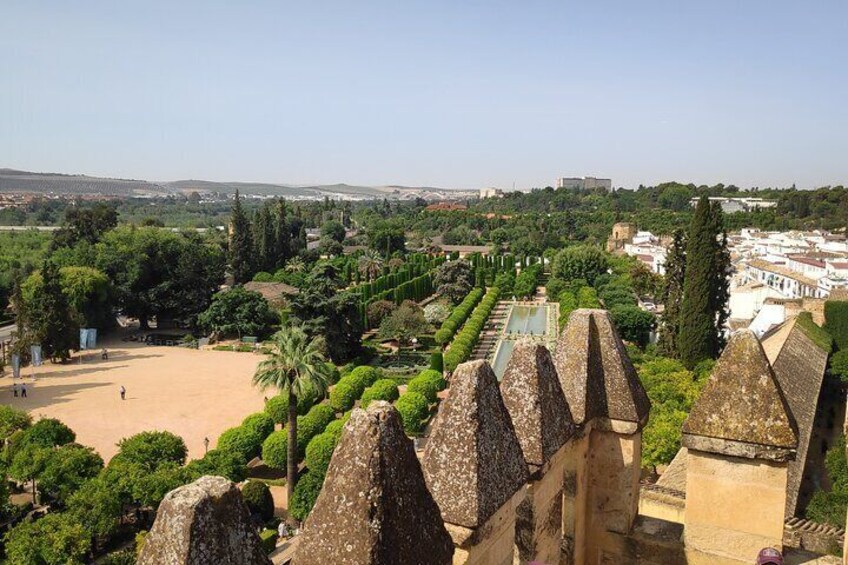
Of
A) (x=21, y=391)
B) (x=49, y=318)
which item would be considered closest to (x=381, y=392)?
(x=21, y=391)

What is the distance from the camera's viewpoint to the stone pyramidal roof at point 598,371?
21.6ft

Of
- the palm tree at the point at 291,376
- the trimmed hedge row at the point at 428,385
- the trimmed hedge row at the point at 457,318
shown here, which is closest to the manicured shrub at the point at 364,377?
the trimmed hedge row at the point at 428,385

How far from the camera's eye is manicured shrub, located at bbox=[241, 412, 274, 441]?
25141 mm

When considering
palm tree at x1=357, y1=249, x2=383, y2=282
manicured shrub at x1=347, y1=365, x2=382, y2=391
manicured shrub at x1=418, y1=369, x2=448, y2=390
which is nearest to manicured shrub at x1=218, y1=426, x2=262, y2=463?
manicured shrub at x1=347, y1=365, x2=382, y2=391

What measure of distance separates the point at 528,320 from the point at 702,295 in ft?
85.6

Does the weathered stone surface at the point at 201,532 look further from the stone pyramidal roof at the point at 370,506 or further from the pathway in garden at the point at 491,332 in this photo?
the pathway in garden at the point at 491,332

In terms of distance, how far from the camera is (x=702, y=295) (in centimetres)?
3244

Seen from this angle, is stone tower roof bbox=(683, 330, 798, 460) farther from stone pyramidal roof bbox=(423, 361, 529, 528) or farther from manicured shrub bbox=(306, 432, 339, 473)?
manicured shrub bbox=(306, 432, 339, 473)

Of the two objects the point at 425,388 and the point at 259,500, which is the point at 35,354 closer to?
the point at 425,388

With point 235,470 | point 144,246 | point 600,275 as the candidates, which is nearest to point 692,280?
point 235,470

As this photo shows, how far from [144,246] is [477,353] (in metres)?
30.5

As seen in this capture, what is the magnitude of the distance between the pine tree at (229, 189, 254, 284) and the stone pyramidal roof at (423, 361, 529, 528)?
220 feet

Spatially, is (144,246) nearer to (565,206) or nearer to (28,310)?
(28,310)

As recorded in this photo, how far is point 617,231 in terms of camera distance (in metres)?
108
